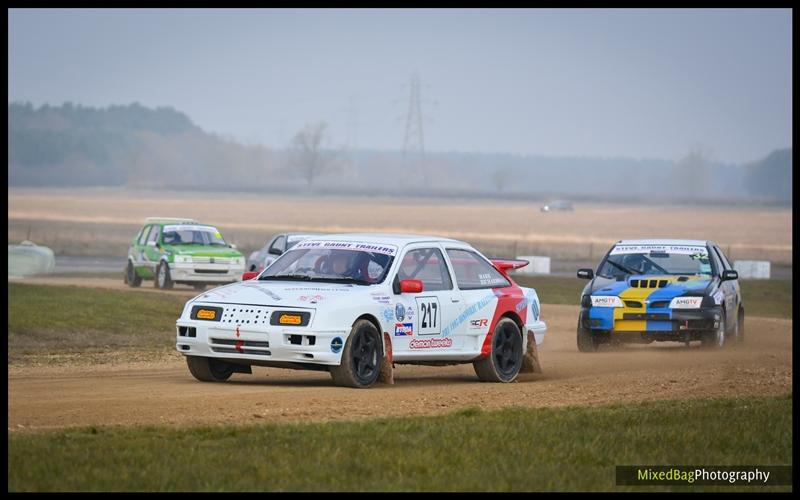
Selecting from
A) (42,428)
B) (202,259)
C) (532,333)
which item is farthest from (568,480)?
(202,259)

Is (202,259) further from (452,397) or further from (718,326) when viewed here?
(452,397)

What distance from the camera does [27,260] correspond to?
41031mm

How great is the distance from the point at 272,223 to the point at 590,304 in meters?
80.2

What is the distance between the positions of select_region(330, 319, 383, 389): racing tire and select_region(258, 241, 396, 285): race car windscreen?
0.57 m

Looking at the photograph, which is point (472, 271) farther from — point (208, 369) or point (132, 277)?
point (132, 277)

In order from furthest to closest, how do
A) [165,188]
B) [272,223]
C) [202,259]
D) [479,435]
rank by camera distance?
1. [165,188]
2. [272,223]
3. [202,259]
4. [479,435]

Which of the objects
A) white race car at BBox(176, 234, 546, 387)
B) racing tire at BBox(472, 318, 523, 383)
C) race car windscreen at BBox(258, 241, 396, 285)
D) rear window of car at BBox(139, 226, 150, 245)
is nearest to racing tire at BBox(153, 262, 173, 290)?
rear window of car at BBox(139, 226, 150, 245)

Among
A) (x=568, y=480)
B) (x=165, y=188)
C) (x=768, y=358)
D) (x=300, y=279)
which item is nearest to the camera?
(x=568, y=480)

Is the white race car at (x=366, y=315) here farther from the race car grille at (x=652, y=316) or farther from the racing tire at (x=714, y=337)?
the racing tire at (x=714, y=337)

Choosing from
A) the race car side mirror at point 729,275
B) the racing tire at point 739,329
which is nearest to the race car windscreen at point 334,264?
the race car side mirror at point 729,275

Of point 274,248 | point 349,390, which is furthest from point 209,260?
point 349,390

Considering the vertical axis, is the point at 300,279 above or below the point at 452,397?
above

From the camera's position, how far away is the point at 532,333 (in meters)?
16.4

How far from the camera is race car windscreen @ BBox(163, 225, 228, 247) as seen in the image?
35.3m
